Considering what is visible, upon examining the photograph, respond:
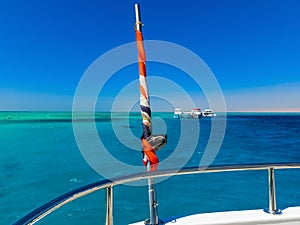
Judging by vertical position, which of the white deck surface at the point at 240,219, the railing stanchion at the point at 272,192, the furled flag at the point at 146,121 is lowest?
the white deck surface at the point at 240,219

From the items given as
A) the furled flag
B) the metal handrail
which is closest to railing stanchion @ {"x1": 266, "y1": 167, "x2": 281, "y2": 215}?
the metal handrail

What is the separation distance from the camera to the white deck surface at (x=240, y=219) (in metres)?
1.38

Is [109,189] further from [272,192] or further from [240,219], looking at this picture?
[272,192]

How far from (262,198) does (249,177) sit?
5.17 ft

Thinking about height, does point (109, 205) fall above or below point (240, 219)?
above

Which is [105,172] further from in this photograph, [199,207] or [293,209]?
[293,209]

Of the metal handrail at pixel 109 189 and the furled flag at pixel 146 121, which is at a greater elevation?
the furled flag at pixel 146 121

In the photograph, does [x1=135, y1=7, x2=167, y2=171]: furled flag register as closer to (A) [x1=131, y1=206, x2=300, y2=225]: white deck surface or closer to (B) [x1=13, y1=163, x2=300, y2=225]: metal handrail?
(B) [x1=13, y1=163, x2=300, y2=225]: metal handrail

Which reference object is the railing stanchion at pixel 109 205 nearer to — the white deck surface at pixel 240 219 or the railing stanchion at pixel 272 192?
the white deck surface at pixel 240 219

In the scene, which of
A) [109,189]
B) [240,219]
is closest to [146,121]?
[109,189]

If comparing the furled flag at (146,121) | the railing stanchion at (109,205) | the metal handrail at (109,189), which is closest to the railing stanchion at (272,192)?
the metal handrail at (109,189)

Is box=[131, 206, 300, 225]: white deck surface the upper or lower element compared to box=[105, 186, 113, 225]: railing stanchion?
lower

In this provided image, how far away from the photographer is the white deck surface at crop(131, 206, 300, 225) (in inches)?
54.5

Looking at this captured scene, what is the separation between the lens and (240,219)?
4.63 feet
